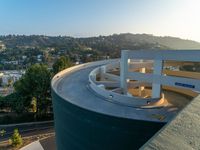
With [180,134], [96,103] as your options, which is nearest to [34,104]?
[96,103]

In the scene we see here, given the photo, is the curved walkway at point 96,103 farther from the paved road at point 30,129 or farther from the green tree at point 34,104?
the green tree at point 34,104

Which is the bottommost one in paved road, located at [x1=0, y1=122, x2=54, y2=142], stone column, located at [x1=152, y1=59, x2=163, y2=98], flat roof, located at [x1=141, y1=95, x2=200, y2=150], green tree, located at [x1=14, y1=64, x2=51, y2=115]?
paved road, located at [x1=0, y1=122, x2=54, y2=142]

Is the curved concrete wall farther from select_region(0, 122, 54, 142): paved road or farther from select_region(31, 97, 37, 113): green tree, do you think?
select_region(31, 97, 37, 113): green tree

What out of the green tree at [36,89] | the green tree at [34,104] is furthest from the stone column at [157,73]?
the green tree at [36,89]

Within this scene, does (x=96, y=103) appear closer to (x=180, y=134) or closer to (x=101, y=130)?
(x=101, y=130)

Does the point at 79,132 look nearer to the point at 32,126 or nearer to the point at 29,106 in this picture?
the point at 32,126

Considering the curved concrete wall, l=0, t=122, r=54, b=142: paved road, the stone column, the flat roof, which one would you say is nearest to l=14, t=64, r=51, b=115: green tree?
l=0, t=122, r=54, b=142: paved road

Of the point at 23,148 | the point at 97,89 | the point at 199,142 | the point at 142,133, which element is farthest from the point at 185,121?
the point at 23,148

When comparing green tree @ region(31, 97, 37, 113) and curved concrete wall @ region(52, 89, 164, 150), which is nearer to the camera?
curved concrete wall @ region(52, 89, 164, 150)
